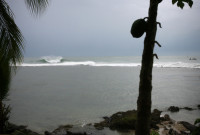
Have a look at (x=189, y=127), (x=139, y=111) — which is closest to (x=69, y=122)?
(x=189, y=127)

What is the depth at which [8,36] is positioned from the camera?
11.6ft

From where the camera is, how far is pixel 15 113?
8203mm

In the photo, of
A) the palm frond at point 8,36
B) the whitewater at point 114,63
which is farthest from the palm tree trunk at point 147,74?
the whitewater at point 114,63

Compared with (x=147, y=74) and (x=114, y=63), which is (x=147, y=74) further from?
(x=114, y=63)

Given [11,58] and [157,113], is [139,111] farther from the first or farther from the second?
[157,113]

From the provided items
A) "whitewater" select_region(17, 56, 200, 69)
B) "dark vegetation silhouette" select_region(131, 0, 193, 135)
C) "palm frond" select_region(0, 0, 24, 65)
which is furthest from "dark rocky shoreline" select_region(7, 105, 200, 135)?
"whitewater" select_region(17, 56, 200, 69)

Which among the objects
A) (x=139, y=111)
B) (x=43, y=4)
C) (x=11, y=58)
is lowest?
(x=139, y=111)

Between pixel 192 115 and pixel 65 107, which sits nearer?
pixel 192 115

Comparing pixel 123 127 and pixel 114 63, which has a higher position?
pixel 114 63

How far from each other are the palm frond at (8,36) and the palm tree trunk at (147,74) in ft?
9.09

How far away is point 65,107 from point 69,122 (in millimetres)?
1707

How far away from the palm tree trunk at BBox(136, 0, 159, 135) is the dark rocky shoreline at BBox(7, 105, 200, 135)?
4.30 m

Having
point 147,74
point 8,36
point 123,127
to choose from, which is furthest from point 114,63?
point 147,74

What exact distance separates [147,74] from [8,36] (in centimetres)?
286
